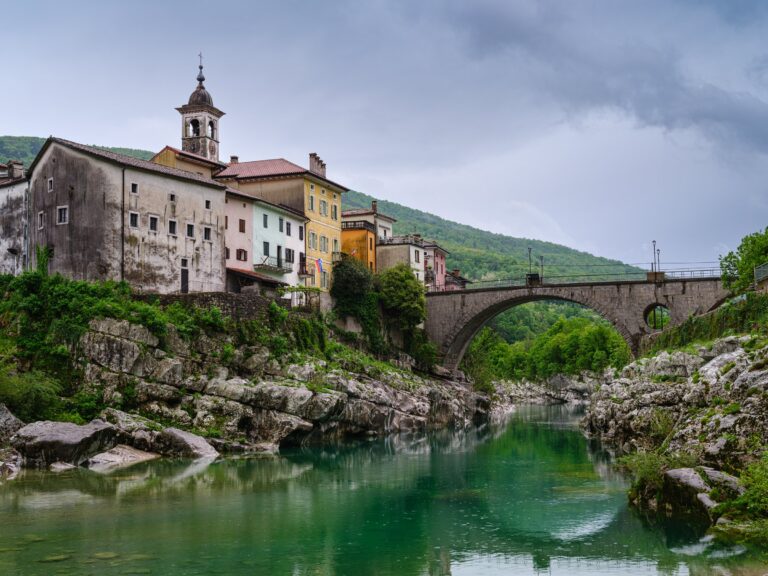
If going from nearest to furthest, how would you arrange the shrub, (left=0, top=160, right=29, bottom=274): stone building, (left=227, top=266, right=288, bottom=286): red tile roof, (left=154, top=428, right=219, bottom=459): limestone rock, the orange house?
the shrub → (left=154, top=428, right=219, bottom=459): limestone rock → (left=0, top=160, right=29, bottom=274): stone building → (left=227, top=266, right=288, bottom=286): red tile roof → the orange house

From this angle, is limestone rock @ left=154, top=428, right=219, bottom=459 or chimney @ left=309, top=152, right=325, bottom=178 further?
chimney @ left=309, top=152, right=325, bottom=178

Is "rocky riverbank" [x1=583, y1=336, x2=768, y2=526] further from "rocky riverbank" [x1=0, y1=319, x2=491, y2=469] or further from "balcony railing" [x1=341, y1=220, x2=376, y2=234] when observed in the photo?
"balcony railing" [x1=341, y1=220, x2=376, y2=234]

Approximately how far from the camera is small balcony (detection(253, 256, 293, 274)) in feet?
239

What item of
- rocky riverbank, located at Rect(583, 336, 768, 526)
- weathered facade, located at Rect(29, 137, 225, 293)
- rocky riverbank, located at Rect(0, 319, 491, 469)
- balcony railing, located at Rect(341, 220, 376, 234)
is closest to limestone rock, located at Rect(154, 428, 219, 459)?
rocky riverbank, located at Rect(0, 319, 491, 469)

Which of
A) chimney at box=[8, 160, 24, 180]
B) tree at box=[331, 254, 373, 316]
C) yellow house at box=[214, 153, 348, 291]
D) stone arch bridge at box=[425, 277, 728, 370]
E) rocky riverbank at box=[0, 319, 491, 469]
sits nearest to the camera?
rocky riverbank at box=[0, 319, 491, 469]

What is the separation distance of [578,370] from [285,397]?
284 ft

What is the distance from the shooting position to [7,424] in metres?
46.3

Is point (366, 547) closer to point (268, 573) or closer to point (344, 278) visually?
point (268, 573)

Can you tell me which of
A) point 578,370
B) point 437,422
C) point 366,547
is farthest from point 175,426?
point 578,370

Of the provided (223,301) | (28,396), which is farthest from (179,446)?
(223,301)

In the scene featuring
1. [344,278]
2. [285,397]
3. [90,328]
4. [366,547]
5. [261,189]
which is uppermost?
[261,189]

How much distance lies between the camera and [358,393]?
6372cm

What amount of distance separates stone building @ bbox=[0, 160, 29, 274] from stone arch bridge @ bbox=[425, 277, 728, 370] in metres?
41.6

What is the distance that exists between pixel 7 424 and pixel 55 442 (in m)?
3.73
